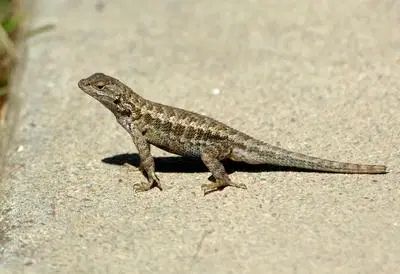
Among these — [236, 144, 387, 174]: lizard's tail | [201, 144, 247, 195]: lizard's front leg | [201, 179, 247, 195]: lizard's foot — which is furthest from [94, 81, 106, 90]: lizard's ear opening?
[236, 144, 387, 174]: lizard's tail

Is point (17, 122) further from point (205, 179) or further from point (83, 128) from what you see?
point (205, 179)

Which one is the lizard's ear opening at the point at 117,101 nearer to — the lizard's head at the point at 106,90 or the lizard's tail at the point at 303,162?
the lizard's head at the point at 106,90

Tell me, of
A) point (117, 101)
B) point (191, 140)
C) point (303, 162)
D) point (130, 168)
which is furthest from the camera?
point (130, 168)

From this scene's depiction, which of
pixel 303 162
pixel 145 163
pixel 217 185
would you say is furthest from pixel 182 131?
pixel 303 162

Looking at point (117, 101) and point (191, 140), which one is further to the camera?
point (117, 101)

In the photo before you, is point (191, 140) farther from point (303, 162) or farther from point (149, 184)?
point (303, 162)

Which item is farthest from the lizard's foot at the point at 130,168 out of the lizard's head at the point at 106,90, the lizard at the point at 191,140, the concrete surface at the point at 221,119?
the lizard's head at the point at 106,90

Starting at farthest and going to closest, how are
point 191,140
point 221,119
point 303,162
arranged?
point 221,119
point 191,140
point 303,162
